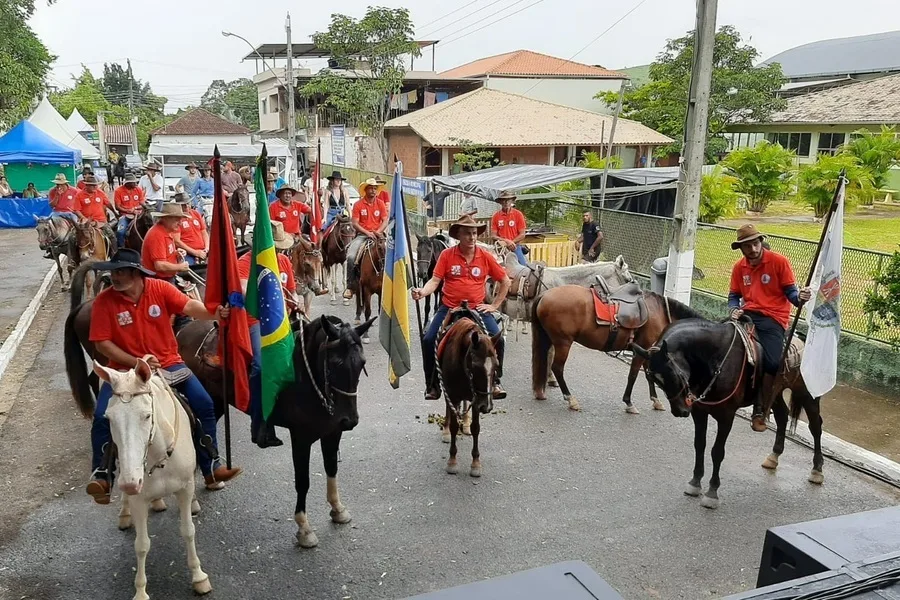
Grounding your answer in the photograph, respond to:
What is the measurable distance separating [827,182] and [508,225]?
16.8 meters

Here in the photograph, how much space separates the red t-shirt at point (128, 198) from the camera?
14.7 m

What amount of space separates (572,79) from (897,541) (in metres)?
45.5

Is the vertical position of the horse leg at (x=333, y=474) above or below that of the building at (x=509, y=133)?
below

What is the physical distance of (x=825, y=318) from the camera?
629cm

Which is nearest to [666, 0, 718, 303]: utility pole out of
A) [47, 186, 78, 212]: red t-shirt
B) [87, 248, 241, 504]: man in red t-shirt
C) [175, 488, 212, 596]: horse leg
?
[87, 248, 241, 504]: man in red t-shirt

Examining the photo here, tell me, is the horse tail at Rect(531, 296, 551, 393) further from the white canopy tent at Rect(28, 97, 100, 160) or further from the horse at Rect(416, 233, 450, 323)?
the white canopy tent at Rect(28, 97, 100, 160)

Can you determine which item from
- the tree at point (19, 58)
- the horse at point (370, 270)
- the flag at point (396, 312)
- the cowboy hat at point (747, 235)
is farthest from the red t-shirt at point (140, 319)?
the tree at point (19, 58)

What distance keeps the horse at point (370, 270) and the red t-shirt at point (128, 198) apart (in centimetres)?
620

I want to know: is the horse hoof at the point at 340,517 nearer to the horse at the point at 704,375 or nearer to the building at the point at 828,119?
the horse at the point at 704,375

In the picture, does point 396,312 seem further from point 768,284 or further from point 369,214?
point 369,214

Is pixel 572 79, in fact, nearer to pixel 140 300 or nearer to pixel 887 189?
pixel 887 189

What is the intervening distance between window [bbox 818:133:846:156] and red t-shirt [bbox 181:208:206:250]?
112 ft

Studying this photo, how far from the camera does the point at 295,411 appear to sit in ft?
17.5

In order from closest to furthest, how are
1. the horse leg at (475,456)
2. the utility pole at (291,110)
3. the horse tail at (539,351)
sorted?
the horse leg at (475,456) < the horse tail at (539,351) < the utility pole at (291,110)
